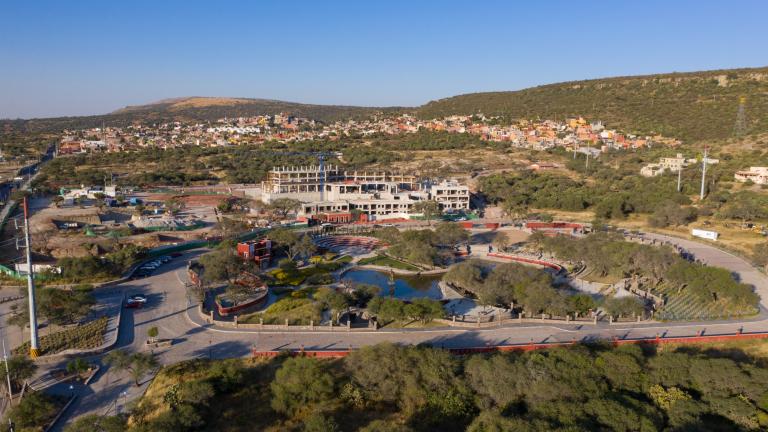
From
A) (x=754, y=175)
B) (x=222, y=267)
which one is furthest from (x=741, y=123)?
(x=222, y=267)

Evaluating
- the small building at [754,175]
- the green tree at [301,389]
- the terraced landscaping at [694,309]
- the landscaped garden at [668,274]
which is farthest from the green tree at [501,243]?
the small building at [754,175]

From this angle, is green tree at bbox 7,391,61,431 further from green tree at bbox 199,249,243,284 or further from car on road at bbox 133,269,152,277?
car on road at bbox 133,269,152,277

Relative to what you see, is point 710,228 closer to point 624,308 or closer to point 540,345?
point 624,308

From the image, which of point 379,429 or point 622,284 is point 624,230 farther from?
point 379,429

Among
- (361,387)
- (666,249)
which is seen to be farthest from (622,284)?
(361,387)

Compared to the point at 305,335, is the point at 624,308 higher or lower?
higher

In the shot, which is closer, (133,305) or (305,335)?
(305,335)
